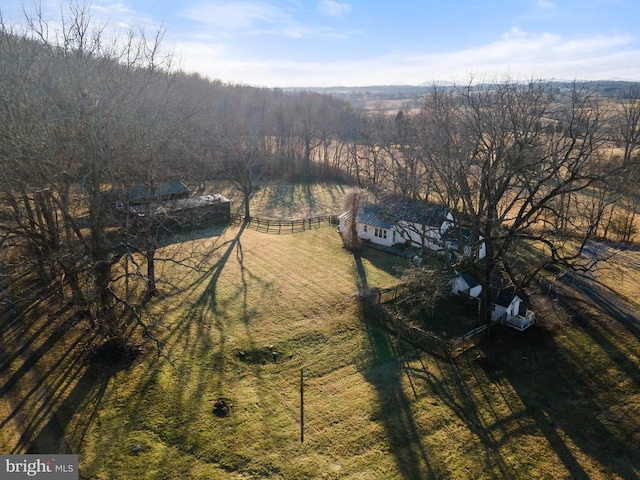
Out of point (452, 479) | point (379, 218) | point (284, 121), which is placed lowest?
point (452, 479)

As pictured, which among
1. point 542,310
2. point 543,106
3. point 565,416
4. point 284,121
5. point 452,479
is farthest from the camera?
point 284,121

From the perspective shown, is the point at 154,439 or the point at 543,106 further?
the point at 543,106

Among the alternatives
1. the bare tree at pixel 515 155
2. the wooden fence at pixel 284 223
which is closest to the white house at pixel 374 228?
the wooden fence at pixel 284 223

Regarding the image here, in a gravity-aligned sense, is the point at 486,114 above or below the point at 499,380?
above

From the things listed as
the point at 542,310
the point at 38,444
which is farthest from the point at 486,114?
the point at 38,444

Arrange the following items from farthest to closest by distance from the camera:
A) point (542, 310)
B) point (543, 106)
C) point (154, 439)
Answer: point (542, 310), point (543, 106), point (154, 439)

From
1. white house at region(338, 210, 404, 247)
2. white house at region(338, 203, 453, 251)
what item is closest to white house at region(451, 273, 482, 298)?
white house at region(338, 203, 453, 251)

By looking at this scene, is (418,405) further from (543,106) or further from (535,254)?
(535,254)

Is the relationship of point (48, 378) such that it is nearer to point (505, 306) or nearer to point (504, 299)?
point (505, 306)
